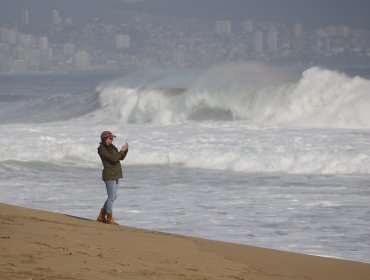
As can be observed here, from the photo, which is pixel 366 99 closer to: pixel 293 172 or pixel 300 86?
pixel 300 86

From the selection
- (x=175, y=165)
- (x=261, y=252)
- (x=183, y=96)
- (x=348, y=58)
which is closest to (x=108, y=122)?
(x=183, y=96)

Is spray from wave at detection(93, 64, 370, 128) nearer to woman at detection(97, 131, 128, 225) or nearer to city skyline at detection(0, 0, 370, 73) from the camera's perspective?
woman at detection(97, 131, 128, 225)

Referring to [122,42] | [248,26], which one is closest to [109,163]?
[122,42]

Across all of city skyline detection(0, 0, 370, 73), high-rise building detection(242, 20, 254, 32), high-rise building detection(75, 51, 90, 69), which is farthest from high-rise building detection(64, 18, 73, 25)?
high-rise building detection(242, 20, 254, 32)

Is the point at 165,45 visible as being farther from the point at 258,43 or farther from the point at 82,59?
the point at 258,43

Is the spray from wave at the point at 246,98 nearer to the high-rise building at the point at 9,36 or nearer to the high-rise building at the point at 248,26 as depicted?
the high-rise building at the point at 9,36
